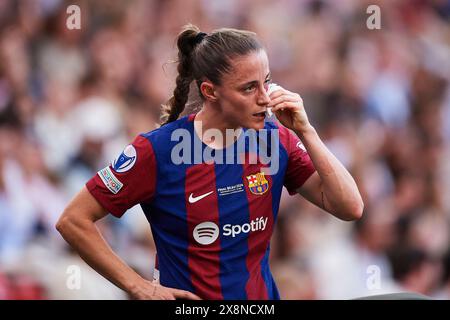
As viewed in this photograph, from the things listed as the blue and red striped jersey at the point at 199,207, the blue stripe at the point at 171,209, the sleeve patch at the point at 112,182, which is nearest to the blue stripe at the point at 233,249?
the blue and red striped jersey at the point at 199,207

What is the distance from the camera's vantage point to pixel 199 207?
368cm

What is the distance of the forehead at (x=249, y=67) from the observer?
3.61 meters

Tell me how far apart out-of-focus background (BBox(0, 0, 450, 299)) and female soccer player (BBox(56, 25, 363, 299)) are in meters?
2.24

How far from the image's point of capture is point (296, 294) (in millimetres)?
6270

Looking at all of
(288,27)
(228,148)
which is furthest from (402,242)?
(228,148)

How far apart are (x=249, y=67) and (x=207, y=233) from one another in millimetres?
653

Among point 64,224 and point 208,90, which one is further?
point 208,90

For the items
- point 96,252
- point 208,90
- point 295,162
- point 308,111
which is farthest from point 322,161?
point 308,111

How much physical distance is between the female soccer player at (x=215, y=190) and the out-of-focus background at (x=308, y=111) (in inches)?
88.1

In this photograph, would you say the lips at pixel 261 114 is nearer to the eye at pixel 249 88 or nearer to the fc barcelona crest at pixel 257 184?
the eye at pixel 249 88

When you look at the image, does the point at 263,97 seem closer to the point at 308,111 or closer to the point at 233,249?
the point at 233,249

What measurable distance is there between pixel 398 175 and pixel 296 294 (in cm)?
151
